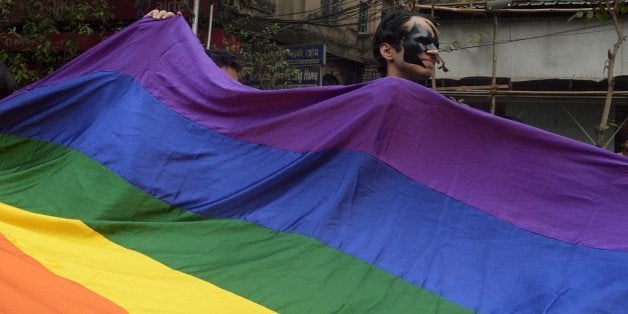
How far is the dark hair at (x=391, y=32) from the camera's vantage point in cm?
302

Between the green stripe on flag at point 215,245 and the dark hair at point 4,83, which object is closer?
the green stripe on flag at point 215,245

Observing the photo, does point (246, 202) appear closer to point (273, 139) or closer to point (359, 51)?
point (273, 139)

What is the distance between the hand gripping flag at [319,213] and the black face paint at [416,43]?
617 millimetres

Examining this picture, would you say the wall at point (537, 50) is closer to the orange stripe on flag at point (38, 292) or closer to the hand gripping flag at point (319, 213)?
the hand gripping flag at point (319, 213)

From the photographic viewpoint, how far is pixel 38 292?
192cm

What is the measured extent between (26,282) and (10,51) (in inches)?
304

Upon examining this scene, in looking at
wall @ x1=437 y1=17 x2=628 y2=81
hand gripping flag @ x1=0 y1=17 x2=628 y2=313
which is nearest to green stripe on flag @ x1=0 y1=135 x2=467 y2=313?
hand gripping flag @ x1=0 y1=17 x2=628 y2=313

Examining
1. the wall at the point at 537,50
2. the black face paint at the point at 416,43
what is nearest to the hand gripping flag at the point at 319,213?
the black face paint at the point at 416,43

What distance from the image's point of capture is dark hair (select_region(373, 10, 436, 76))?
3020mm

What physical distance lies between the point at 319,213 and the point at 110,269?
2.28 feet

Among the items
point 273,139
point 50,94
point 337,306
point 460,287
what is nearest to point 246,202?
point 273,139

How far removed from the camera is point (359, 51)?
18391 millimetres

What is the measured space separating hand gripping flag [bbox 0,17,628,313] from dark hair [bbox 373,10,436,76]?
665mm

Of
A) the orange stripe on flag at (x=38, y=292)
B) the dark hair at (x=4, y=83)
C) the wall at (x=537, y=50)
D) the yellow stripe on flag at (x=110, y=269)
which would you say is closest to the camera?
the orange stripe on flag at (x=38, y=292)
